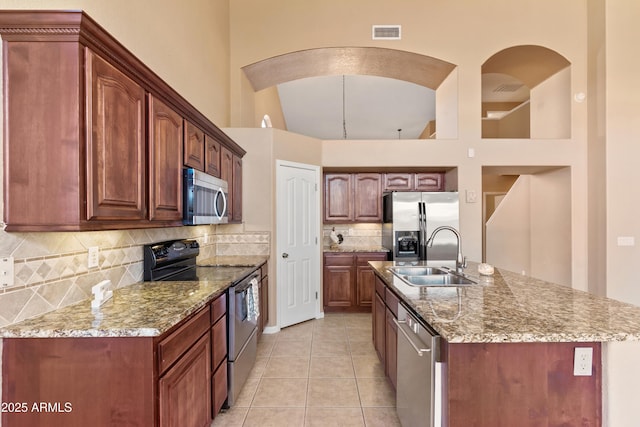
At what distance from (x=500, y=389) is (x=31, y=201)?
2166 mm

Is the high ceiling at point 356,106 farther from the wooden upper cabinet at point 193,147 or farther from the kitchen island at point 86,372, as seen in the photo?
the kitchen island at point 86,372

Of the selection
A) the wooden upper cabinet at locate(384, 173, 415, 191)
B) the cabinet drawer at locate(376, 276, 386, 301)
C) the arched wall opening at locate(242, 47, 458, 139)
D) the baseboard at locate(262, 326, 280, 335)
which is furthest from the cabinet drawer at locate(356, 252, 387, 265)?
the arched wall opening at locate(242, 47, 458, 139)

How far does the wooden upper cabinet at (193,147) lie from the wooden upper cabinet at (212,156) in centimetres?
8

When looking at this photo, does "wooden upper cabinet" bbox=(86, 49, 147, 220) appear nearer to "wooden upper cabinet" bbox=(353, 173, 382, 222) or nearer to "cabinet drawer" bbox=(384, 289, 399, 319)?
"cabinet drawer" bbox=(384, 289, 399, 319)

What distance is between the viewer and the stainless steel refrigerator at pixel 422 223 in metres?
4.37

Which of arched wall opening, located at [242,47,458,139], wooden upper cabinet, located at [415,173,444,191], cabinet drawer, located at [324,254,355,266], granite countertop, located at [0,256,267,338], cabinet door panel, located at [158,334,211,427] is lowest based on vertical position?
cabinet door panel, located at [158,334,211,427]

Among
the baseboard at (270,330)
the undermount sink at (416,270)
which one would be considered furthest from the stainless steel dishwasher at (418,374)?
the baseboard at (270,330)

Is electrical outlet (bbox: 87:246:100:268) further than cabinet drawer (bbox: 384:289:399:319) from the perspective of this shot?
No

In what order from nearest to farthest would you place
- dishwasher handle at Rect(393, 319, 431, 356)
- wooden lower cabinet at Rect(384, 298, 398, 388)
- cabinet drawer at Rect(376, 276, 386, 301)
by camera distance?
1. dishwasher handle at Rect(393, 319, 431, 356)
2. wooden lower cabinet at Rect(384, 298, 398, 388)
3. cabinet drawer at Rect(376, 276, 386, 301)

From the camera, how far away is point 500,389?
4.28 ft

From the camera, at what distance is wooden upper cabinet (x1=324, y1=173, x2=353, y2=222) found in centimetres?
495

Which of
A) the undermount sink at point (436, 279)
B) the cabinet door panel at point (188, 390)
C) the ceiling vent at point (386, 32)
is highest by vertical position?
the ceiling vent at point (386, 32)

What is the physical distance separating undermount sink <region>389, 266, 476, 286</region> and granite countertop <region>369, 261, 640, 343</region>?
0.80ft

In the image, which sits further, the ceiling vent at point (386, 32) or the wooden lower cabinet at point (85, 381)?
the ceiling vent at point (386, 32)
